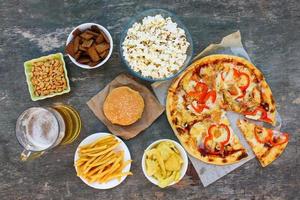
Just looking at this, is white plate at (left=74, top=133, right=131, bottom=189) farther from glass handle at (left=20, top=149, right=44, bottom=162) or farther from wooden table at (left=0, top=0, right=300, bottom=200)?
glass handle at (left=20, top=149, right=44, bottom=162)

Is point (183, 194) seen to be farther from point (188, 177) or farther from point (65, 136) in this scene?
point (65, 136)

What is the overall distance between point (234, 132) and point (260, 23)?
60 centimetres

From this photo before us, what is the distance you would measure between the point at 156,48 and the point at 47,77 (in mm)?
572

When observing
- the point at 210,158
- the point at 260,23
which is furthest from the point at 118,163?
the point at 260,23

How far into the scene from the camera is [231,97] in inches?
101

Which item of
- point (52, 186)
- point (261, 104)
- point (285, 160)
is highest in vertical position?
point (261, 104)

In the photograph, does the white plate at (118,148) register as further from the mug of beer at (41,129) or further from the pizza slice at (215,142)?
the pizza slice at (215,142)

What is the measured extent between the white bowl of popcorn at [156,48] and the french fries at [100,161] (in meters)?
0.39

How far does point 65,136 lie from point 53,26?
59 cm

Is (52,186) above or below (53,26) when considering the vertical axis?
below

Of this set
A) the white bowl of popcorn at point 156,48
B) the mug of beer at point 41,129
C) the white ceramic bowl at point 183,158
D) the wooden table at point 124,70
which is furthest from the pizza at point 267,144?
the mug of beer at point 41,129

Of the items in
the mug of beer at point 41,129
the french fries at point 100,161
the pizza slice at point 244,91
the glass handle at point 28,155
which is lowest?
the glass handle at point 28,155

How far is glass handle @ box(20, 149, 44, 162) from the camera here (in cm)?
252

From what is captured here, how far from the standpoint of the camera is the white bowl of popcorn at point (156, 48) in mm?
2434
